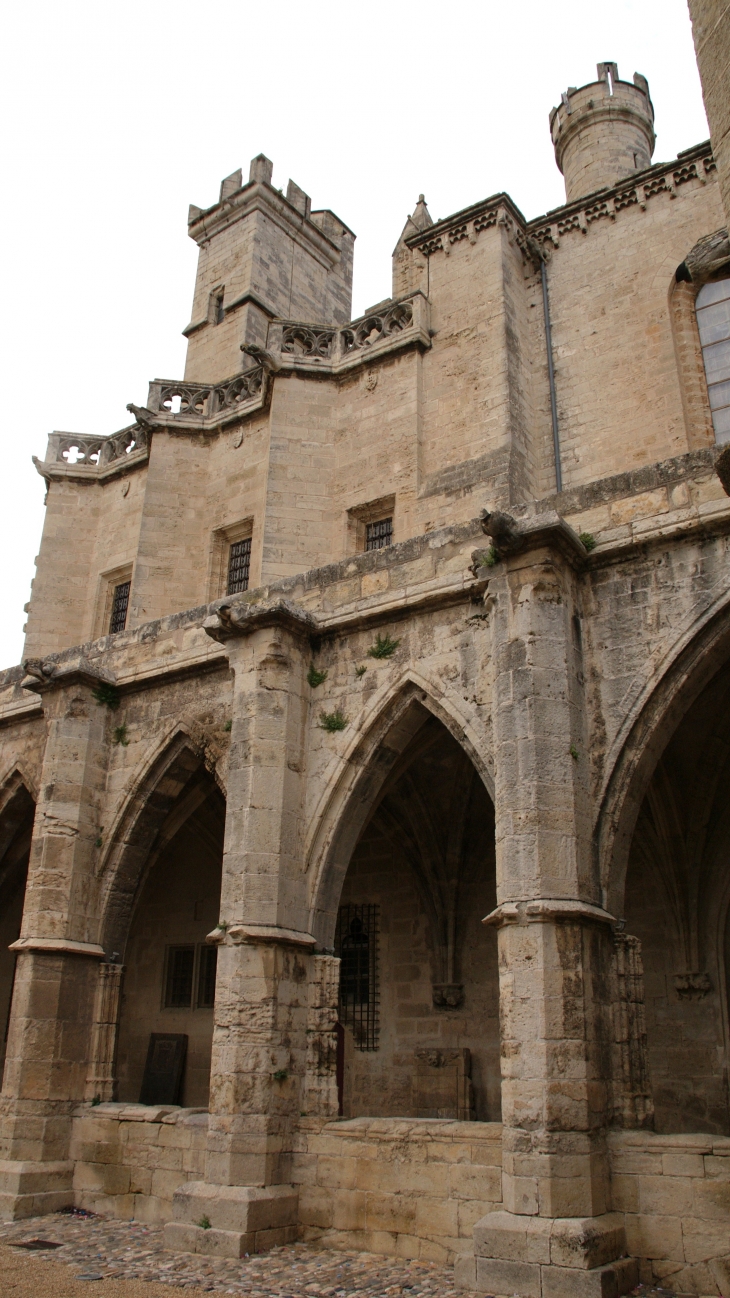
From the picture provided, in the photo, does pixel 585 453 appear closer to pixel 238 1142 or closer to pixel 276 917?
pixel 276 917

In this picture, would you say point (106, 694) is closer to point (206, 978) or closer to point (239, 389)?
point (206, 978)

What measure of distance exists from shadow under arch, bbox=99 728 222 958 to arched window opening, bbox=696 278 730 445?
6.91 metres

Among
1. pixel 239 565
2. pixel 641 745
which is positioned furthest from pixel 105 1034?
pixel 239 565

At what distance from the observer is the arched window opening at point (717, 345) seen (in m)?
11.8

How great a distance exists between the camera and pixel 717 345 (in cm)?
1216

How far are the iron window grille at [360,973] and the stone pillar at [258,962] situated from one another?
10.4ft

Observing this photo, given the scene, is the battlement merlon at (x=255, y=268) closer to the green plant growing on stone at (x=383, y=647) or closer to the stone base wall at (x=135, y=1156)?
the green plant growing on stone at (x=383, y=647)

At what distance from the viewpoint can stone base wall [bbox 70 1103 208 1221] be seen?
7.91 metres

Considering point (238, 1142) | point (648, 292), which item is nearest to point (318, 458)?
point (648, 292)

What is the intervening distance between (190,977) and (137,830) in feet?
11.5

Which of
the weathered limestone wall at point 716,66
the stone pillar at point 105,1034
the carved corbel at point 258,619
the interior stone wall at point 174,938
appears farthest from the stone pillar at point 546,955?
the interior stone wall at point 174,938

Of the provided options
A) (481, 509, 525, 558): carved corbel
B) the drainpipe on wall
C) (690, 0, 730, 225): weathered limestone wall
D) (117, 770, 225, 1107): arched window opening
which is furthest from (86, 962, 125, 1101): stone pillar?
(690, 0, 730, 225): weathered limestone wall

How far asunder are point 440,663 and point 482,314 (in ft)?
23.5

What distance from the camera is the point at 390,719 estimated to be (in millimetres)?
8180
